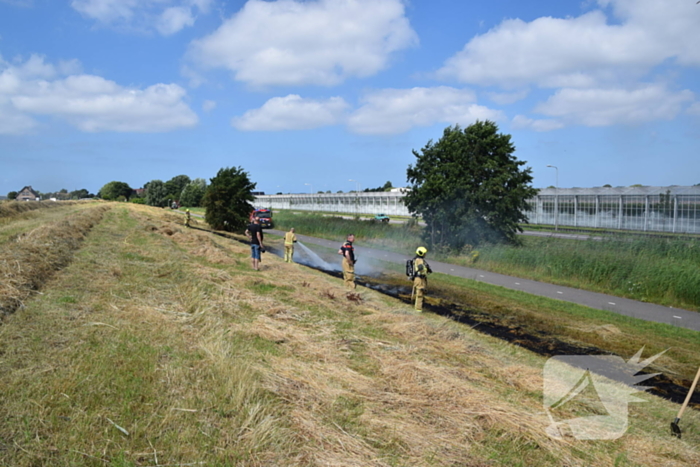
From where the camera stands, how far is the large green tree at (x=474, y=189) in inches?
1216

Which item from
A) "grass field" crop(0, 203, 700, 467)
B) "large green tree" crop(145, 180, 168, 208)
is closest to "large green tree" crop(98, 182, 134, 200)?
"large green tree" crop(145, 180, 168, 208)

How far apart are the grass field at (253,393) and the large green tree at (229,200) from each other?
33.4m

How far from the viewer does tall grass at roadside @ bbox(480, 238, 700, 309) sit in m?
18.3

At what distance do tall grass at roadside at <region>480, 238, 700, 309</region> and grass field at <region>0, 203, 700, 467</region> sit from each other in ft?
38.9

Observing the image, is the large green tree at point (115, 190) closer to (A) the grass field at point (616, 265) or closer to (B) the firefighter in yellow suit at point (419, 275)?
(A) the grass field at point (616, 265)

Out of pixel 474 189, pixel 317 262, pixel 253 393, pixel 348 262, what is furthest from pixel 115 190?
pixel 253 393

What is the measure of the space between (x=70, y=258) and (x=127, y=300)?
15.7 ft

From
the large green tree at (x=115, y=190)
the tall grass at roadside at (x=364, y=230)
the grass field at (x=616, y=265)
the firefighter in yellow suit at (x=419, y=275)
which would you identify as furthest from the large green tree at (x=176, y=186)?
the firefighter in yellow suit at (x=419, y=275)

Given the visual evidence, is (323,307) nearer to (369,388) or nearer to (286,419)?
(369,388)

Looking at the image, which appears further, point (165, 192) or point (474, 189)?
point (165, 192)

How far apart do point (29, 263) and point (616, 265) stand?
69.4 ft

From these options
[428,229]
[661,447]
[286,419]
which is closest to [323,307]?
[286,419]

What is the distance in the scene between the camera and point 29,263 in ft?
31.9

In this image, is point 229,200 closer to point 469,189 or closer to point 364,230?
point 364,230
